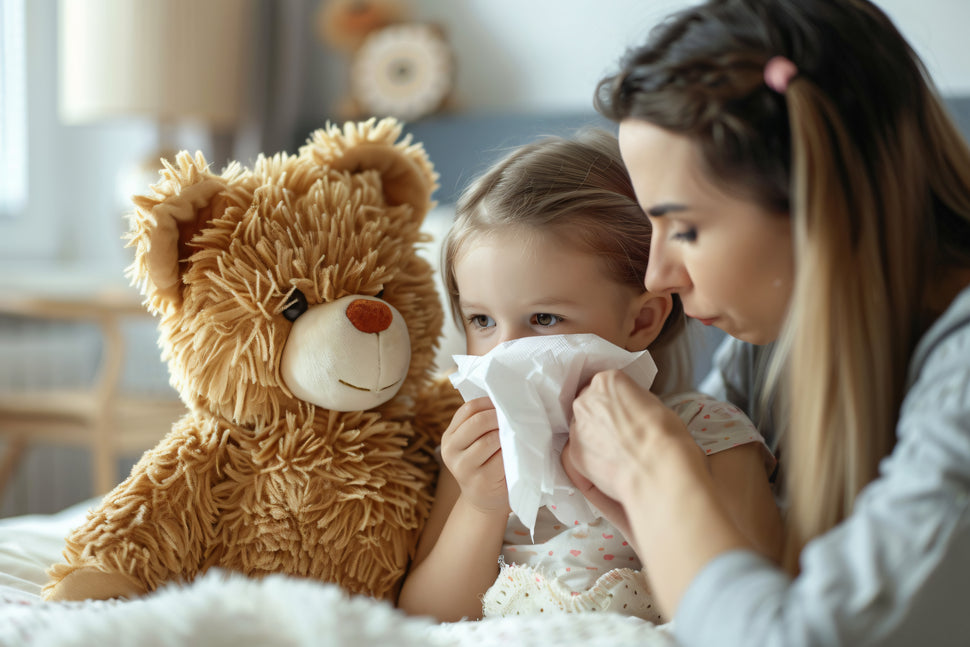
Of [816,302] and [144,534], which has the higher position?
[816,302]

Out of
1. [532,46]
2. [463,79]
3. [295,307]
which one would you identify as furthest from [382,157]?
[463,79]

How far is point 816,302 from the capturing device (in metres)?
0.65

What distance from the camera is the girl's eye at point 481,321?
0.97 metres

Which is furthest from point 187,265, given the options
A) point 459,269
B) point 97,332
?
point 97,332

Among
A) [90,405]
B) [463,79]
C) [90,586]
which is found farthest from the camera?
[463,79]

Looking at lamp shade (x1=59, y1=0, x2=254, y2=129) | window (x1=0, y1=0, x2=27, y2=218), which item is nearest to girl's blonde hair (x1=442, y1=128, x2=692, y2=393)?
lamp shade (x1=59, y1=0, x2=254, y2=129)

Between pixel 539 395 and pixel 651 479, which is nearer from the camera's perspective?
pixel 651 479

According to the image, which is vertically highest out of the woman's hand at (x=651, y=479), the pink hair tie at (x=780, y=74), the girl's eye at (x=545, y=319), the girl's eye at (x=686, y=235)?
the pink hair tie at (x=780, y=74)

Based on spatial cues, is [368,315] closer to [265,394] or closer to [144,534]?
[265,394]

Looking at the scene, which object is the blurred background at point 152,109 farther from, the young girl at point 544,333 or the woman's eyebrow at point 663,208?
the woman's eyebrow at point 663,208

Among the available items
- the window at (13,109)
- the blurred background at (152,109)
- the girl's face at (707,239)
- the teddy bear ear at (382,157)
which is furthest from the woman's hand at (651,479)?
the window at (13,109)

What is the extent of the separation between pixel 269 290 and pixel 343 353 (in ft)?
0.31

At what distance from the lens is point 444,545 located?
915mm

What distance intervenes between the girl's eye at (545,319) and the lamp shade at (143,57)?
1904mm
